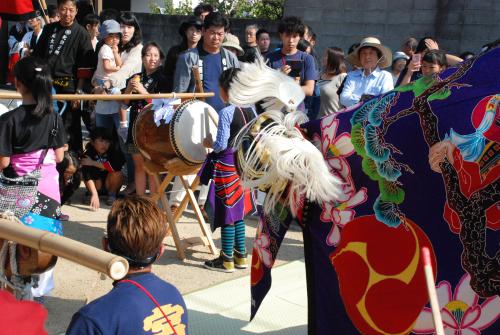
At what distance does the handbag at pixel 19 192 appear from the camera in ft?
10.9

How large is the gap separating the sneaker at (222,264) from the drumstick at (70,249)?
2.71m

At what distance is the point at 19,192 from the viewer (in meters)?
3.36

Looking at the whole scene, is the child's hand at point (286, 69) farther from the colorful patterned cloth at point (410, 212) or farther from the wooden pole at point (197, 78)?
the colorful patterned cloth at point (410, 212)

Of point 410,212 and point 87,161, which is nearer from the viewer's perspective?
point 410,212

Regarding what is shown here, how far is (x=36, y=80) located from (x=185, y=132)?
1.32 metres

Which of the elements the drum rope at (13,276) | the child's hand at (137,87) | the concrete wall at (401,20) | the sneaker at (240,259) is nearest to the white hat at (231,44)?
the child's hand at (137,87)

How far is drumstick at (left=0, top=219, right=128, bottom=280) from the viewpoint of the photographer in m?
1.53

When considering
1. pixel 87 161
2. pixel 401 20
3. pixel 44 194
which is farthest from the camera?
pixel 401 20

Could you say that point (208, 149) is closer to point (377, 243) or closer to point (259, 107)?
point (259, 107)

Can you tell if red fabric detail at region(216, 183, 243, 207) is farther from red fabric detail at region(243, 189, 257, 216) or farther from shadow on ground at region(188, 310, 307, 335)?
shadow on ground at region(188, 310, 307, 335)

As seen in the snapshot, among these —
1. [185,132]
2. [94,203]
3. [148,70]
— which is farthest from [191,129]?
[94,203]

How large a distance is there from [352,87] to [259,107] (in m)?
2.57

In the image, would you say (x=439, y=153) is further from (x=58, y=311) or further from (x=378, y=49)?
(x=378, y=49)

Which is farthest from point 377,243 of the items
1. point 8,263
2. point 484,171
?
point 8,263
